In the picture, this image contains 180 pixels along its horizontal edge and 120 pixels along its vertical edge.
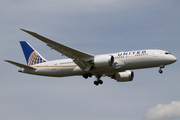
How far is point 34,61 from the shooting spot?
154 ft

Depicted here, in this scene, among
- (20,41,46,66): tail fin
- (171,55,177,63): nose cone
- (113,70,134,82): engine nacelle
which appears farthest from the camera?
(20,41,46,66): tail fin

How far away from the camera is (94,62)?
3931cm

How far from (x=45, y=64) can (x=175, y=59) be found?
18503 millimetres

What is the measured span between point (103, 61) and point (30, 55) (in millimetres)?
15007

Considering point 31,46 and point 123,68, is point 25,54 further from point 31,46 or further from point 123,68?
point 123,68

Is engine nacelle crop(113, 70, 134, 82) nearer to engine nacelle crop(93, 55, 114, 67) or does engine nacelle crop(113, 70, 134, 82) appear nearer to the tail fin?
engine nacelle crop(93, 55, 114, 67)


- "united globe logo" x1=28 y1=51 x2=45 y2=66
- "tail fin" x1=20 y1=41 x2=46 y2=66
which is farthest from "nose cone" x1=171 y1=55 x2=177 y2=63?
"united globe logo" x1=28 y1=51 x2=45 y2=66

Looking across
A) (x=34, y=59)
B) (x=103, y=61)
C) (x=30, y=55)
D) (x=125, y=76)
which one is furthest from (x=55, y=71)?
(x=125, y=76)

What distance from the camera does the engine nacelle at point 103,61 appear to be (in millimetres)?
38344

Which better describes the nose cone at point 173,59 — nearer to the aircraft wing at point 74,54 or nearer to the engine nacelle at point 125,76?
the engine nacelle at point 125,76

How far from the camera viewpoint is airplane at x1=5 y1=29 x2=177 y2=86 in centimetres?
3841

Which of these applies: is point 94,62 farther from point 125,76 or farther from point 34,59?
point 34,59

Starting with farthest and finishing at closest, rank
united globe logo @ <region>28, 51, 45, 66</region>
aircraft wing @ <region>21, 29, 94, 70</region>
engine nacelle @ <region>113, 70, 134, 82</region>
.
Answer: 1. united globe logo @ <region>28, 51, 45, 66</region>
2. engine nacelle @ <region>113, 70, 134, 82</region>
3. aircraft wing @ <region>21, 29, 94, 70</region>

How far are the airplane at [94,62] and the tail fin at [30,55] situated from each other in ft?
7.36
